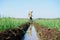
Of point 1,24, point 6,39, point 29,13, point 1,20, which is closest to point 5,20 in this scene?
point 1,20

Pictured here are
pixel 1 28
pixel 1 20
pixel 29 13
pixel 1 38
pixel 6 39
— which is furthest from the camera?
pixel 29 13

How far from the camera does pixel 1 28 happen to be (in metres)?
8.12

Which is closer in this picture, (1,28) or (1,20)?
(1,28)

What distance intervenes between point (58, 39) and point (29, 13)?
96.8 feet

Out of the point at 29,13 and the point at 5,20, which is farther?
the point at 29,13

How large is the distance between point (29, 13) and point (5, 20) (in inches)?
1128

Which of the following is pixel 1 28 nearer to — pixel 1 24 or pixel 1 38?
pixel 1 24

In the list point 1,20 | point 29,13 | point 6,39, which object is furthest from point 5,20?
point 29,13

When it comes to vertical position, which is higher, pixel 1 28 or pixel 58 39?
pixel 1 28

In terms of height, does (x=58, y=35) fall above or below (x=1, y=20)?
below

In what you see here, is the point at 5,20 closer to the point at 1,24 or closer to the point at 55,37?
the point at 1,24

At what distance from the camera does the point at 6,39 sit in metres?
7.21

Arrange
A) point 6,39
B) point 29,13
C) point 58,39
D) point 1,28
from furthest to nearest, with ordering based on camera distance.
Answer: point 29,13 → point 58,39 → point 1,28 → point 6,39

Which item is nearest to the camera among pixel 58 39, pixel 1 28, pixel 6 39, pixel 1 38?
pixel 1 38
